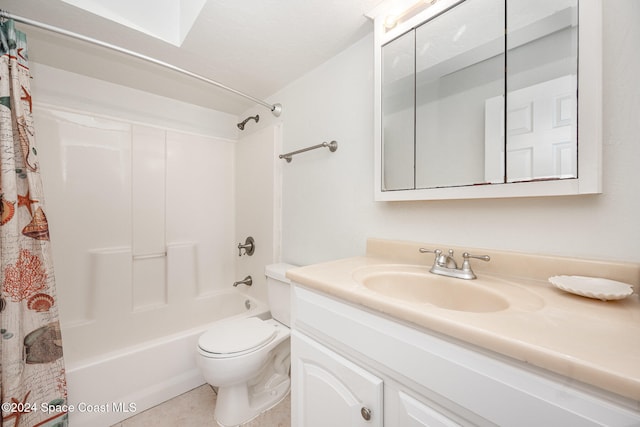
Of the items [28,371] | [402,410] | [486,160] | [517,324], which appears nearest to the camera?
[517,324]

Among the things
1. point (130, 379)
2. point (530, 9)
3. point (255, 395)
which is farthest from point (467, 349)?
point (130, 379)

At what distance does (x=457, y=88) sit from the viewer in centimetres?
95

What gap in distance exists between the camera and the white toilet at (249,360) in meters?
1.19

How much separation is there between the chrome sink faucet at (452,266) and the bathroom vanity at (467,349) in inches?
1.1

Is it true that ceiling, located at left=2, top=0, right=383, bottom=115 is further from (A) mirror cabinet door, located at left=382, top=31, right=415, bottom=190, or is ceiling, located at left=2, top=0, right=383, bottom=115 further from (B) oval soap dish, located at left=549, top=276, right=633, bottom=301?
(B) oval soap dish, located at left=549, top=276, right=633, bottom=301

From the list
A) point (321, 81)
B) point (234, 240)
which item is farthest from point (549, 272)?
point (234, 240)

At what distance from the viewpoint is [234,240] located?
234 centimetres

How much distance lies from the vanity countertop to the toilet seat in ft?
2.16

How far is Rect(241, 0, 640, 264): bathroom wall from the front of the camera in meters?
0.65

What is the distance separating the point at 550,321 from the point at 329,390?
60cm

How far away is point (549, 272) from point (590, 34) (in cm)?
67

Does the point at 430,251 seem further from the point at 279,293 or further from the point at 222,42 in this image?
the point at 222,42

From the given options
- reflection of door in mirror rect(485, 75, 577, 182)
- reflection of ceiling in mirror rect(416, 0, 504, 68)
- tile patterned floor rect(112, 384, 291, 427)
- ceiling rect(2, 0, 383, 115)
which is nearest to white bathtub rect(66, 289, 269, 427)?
tile patterned floor rect(112, 384, 291, 427)

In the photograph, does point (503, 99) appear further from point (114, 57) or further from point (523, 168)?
point (114, 57)
